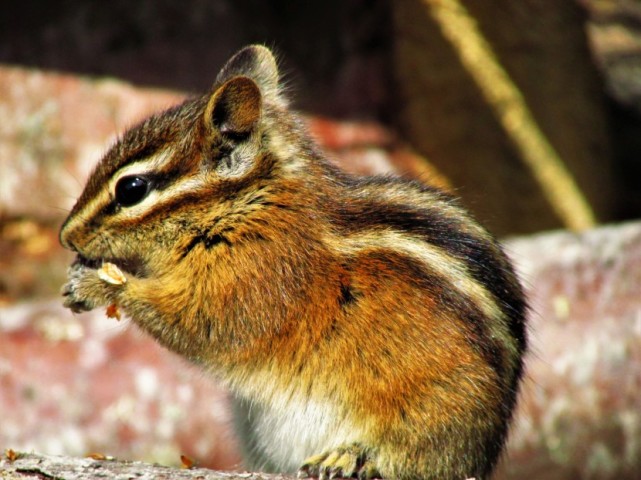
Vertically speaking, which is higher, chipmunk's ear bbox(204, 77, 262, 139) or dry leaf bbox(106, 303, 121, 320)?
chipmunk's ear bbox(204, 77, 262, 139)

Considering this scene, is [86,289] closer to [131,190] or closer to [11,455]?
[131,190]

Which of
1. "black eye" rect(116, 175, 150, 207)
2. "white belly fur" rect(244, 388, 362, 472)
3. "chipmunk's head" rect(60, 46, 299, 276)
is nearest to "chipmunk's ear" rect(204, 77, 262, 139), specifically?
"chipmunk's head" rect(60, 46, 299, 276)

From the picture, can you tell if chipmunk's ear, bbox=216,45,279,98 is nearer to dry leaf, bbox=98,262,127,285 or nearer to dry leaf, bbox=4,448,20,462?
dry leaf, bbox=98,262,127,285

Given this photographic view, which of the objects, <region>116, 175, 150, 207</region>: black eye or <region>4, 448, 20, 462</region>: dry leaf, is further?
<region>116, 175, 150, 207</region>: black eye

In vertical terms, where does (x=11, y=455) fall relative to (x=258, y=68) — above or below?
below

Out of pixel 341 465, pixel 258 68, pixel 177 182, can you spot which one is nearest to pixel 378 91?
pixel 258 68

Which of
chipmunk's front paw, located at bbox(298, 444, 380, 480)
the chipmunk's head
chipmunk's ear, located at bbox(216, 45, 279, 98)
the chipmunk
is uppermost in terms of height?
chipmunk's ear, located at bbox(216, 45, 279, 98)

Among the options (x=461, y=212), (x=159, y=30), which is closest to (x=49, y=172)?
(x=159, y=30)
